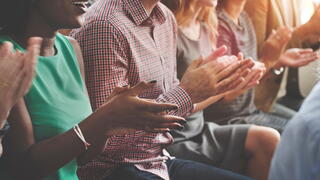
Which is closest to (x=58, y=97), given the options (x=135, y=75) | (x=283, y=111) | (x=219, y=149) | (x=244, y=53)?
(x=135, y=75)

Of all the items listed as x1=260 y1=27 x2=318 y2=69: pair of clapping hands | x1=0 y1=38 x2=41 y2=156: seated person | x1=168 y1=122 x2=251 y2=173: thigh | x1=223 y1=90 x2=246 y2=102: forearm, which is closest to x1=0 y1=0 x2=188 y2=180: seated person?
x1=0 y1=38 x2=41 y2=156: seated person

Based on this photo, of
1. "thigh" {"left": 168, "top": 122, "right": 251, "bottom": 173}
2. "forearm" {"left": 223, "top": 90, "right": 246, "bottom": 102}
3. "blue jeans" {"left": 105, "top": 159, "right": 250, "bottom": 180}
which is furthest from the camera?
"forearm" {"left": 223, "top": 90, "right": 246, "bottom": 102}

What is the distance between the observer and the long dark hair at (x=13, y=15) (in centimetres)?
87

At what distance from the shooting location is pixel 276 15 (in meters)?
2.08

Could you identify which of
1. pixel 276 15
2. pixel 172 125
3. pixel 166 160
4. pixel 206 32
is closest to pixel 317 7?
pixel 276 15

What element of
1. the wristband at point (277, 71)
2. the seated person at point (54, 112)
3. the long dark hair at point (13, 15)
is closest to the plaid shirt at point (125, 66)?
the seated person at point (54, 112)

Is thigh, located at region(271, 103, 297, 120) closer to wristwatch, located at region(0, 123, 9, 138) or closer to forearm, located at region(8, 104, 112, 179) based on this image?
forearm, located at region(8, 104, 112, 179)

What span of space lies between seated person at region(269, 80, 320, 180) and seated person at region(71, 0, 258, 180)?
31cm

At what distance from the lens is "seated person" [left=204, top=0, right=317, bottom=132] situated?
1.72m

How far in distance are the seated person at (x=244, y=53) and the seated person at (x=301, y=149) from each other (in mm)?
825

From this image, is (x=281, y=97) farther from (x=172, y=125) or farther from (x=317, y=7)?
(x=172, y=125)

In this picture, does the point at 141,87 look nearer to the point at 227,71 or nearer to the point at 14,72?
the point at 14,72

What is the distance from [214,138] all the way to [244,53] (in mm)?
498

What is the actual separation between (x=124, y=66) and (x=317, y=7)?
4.07 ft
